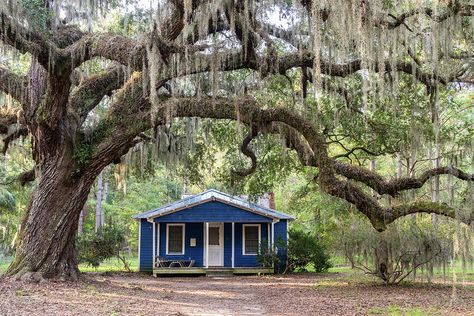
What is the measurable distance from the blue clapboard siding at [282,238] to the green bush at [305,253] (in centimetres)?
20

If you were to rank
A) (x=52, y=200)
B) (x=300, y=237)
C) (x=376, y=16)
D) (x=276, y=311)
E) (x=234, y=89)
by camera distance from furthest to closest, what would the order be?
(x=300, y=237), (x=234, y=89), (x=52, y=200), (x=276, y=311), (x=376, y=16)

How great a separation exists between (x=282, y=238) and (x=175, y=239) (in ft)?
13.9

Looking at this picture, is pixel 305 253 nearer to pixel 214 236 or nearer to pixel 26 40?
pixel 214 236

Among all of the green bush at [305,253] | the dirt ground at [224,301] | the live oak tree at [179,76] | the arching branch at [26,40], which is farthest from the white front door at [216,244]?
the arching branch at [26,40]

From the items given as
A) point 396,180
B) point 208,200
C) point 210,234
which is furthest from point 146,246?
point 396,180

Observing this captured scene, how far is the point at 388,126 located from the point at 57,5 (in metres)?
7.64

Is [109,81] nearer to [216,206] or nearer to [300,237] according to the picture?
[216,206]

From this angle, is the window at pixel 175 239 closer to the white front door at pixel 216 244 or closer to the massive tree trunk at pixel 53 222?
the white front door at pixel 216 244

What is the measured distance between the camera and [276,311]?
28.4 feet

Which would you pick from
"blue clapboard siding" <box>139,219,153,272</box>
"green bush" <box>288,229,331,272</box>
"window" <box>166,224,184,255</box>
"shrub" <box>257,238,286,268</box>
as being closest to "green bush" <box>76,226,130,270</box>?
"blue clapboard siding" <box>139,219,153,272</box>

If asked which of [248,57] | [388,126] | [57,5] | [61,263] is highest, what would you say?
[57,5]

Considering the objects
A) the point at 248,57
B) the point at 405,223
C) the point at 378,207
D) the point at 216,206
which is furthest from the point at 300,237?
the point at 248,57

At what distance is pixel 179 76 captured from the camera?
10.1m

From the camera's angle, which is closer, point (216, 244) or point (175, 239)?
point (175, 239)
